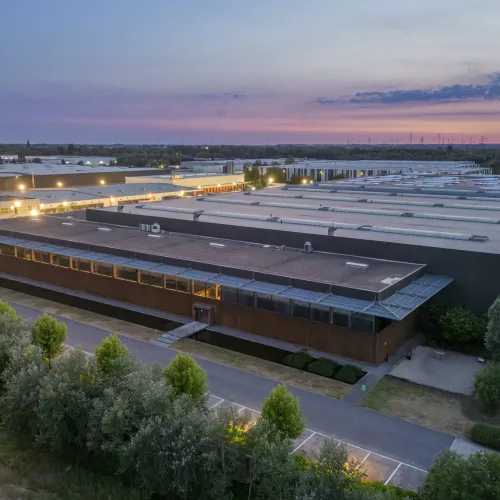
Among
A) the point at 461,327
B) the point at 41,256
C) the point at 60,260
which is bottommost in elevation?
the point at 461,327

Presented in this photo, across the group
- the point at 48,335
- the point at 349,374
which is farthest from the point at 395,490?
the point at 48,335

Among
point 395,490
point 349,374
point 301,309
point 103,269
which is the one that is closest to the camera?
point 395,490

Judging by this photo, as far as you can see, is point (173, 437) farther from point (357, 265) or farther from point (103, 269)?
point (103, 269)

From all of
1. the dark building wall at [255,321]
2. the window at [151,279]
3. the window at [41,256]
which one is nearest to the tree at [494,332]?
the dark building wall at [255,321]

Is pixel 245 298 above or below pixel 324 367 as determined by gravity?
above

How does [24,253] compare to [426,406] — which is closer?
[426,406]

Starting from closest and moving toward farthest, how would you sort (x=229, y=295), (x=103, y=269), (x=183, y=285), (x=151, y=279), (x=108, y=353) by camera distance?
1. (x=108, y=353)
2. (x=229, y=295)
3. (x=183, y=285)
4. (x=151, y=279)
5. (x=103, y=269)

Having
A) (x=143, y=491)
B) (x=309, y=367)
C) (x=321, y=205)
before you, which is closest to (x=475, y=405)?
(x=309, y=367)
